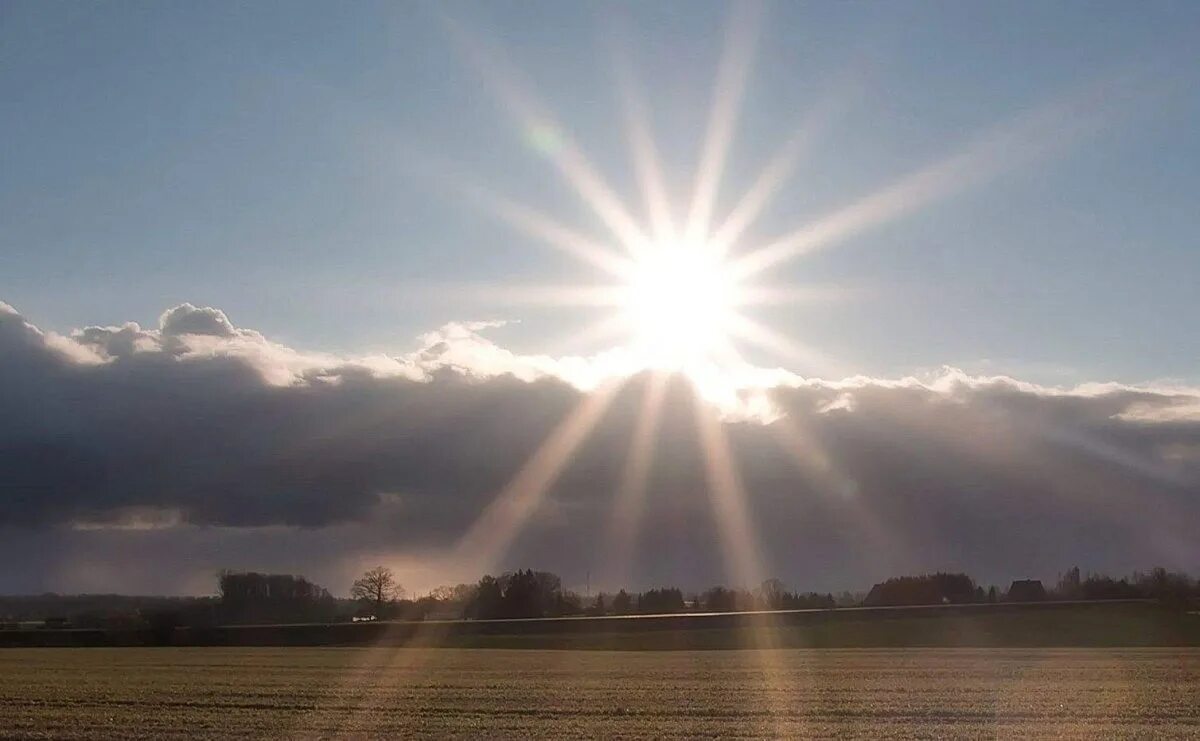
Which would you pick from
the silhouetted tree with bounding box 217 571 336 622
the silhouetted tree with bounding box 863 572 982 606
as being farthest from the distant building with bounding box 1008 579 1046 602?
the silhouetted tree with bounding box 217 571 336 622

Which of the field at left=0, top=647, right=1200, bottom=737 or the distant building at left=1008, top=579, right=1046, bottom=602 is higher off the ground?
the distant building at left=1008, top=579, right=1046, bottom=602

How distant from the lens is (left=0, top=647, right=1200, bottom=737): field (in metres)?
33.1

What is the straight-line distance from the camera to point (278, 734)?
31.9 m

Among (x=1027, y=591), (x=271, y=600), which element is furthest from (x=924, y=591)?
(x=271, y=600)

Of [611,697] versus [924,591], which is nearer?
[611,697]

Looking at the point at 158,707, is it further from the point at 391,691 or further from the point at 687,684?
the point at 687,684

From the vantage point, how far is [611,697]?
41.8 meters

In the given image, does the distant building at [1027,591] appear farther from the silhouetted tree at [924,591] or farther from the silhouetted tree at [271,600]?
the silhouetted tree at [271,600]

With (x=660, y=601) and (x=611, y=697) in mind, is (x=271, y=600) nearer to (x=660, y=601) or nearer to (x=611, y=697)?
(x=660, y=601)

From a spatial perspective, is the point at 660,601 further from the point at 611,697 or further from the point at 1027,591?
the point at 611,697

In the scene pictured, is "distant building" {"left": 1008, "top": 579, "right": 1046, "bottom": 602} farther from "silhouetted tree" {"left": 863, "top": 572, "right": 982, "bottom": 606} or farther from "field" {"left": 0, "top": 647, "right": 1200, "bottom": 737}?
"field" {"left": 0, "top": 647, "right": 1200, "bottom": 737}

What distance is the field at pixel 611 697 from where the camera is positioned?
109 feet

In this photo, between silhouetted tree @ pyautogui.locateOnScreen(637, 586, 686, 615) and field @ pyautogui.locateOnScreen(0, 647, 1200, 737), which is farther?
silhouetted tree @ pyautogui.locateOnScreen(637, 586, 686, 615)

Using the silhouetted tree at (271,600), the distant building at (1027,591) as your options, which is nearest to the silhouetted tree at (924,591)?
the distant building at (1027,591)
